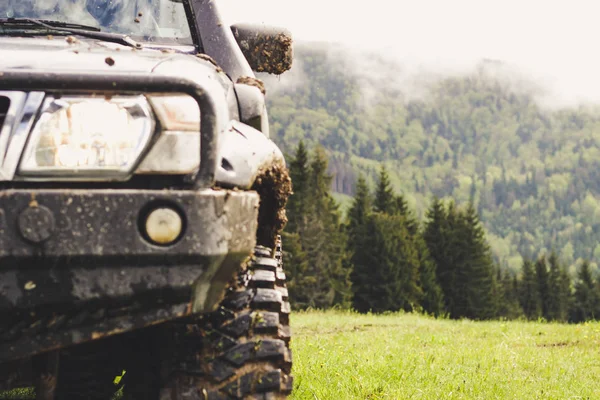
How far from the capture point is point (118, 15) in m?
3.25

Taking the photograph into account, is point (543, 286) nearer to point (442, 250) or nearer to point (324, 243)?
point (442, 250)

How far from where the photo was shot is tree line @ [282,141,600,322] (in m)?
40.6

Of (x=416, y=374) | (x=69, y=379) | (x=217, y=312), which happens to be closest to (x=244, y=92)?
(x=217, y=312)

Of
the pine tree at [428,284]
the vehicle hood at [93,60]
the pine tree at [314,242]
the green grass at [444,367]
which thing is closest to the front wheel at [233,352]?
the vehicle hood at [93,60]

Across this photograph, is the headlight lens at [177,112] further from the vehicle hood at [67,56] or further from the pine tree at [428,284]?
the pine tree at [428,284]

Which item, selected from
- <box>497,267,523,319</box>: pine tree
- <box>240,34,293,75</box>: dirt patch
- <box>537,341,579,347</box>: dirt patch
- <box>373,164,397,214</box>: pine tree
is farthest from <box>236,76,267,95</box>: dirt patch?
<box>497,267,523,319</box>: pine tree

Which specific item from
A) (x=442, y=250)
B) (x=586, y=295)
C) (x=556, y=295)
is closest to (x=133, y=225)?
(x=442, y=250)

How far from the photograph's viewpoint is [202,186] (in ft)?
6.33

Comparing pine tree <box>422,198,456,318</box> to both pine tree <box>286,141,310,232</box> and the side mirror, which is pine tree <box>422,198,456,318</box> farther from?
the side mirror

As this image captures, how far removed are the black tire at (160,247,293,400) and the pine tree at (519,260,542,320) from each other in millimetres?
70296

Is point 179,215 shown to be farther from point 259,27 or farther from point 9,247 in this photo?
point 259,27

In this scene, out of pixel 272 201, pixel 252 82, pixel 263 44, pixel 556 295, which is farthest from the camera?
pixel 556 295

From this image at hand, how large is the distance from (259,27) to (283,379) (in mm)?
1798

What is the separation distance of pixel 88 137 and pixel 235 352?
33.0 inches
